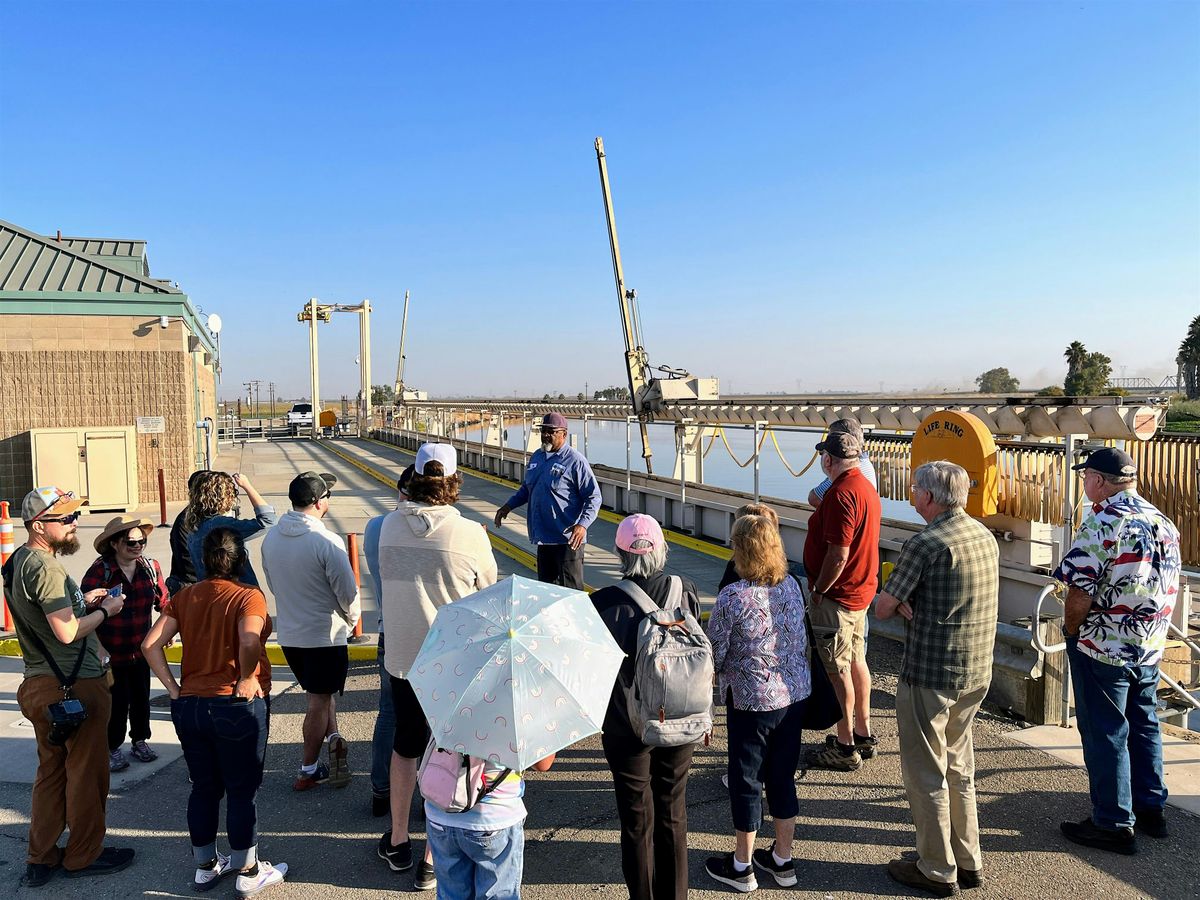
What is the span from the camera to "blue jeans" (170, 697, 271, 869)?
3.28 meters

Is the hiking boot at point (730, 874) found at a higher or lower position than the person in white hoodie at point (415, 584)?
lower

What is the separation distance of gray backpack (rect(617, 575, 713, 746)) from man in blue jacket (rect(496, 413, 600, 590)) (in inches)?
121

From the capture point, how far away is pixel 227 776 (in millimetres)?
3354

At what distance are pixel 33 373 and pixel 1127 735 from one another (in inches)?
710

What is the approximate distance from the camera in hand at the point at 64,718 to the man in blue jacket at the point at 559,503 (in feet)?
10.7

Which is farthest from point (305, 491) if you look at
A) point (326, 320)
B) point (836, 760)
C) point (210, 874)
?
point (326, 320)

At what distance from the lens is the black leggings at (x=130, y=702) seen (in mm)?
4531

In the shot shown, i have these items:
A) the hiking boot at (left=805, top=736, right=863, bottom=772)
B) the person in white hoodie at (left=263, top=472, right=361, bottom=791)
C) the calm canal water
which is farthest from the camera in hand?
the calm canal water

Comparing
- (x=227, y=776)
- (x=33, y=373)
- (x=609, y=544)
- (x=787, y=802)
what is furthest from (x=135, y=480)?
(x=787, y=802)

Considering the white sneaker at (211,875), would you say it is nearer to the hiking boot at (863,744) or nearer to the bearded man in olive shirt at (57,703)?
the bearded man in olive shirt at (57,703)

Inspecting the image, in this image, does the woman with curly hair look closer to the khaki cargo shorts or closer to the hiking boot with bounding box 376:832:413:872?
the hiking boot with bounding box 376:832:413:872

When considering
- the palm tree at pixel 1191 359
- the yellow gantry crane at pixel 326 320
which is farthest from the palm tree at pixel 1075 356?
the yellow gantry crane at pixel 326 320

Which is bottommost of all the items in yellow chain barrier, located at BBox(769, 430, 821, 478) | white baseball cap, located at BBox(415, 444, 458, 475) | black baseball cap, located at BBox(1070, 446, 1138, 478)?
yellow chain barrier, located at BBox(769, 430, 821, 478)

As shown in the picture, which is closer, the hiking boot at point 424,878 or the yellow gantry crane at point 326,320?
the hiking boot at point 424,878
